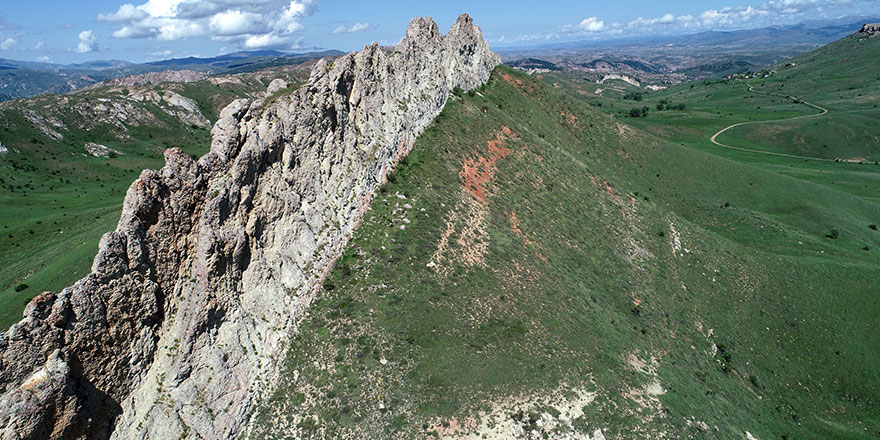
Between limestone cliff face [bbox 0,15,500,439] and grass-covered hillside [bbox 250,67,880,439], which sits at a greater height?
limestone cliff face [bbox 0,15,500,439]

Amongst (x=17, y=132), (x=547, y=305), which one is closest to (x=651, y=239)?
(x=547, y=305)

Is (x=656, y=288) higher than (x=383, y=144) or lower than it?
lower

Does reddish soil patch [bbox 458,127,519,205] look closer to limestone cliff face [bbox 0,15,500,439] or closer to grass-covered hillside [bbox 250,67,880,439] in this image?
grass-covered hillside [bbox 250,67,880,439]

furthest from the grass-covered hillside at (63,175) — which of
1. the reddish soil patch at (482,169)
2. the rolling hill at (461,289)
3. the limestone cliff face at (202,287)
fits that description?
the reddish soil patch at (482,169)

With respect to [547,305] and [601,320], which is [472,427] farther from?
[601,320]

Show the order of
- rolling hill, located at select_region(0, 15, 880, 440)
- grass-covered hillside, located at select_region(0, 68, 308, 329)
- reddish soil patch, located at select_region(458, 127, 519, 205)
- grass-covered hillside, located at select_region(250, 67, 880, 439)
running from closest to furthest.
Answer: rolling hill, located at select_region(0, 15, 880, 440), grass-covered hillside, located at select_region(250, 67, 880, 439), reddish soil patch, located at select_region(458, 127, 519, 205), grass-covered hillside, located at select_region(0, 68, 308, 329)

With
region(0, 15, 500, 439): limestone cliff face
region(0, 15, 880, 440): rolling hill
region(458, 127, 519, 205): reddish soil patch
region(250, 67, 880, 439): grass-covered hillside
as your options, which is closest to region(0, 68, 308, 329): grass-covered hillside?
region(0, 15, 880, 440): rolling hill
